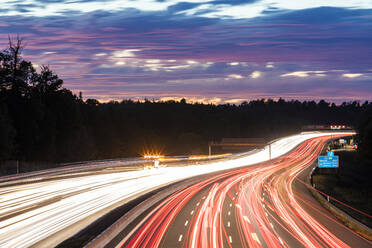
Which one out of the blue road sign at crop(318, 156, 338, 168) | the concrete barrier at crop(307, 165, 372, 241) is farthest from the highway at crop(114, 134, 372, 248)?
the blue road sign at crop(318, 156, 338, 168)

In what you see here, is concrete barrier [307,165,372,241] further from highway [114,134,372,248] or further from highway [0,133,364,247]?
highway [0,133,364,247]

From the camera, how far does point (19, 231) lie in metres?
28.9

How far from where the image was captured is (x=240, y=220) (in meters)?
38.1

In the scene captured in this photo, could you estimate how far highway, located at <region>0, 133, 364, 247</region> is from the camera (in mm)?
29812

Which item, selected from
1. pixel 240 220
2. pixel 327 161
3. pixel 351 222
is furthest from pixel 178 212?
pixel 327 161

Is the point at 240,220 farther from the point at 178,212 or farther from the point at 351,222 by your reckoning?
the point at 351,222

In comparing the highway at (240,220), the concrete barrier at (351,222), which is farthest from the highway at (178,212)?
the concrete barrier at (351,222)

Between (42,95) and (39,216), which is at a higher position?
(42,95)

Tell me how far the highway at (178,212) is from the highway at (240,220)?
0.20 feet

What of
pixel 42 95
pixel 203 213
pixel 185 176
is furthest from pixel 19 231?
pixel 42 95

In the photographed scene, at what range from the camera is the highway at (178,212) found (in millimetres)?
29812

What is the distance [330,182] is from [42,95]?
245ft

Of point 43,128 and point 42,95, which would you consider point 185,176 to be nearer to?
point 43,128

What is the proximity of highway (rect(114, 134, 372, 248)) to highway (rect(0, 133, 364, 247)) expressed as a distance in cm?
6
